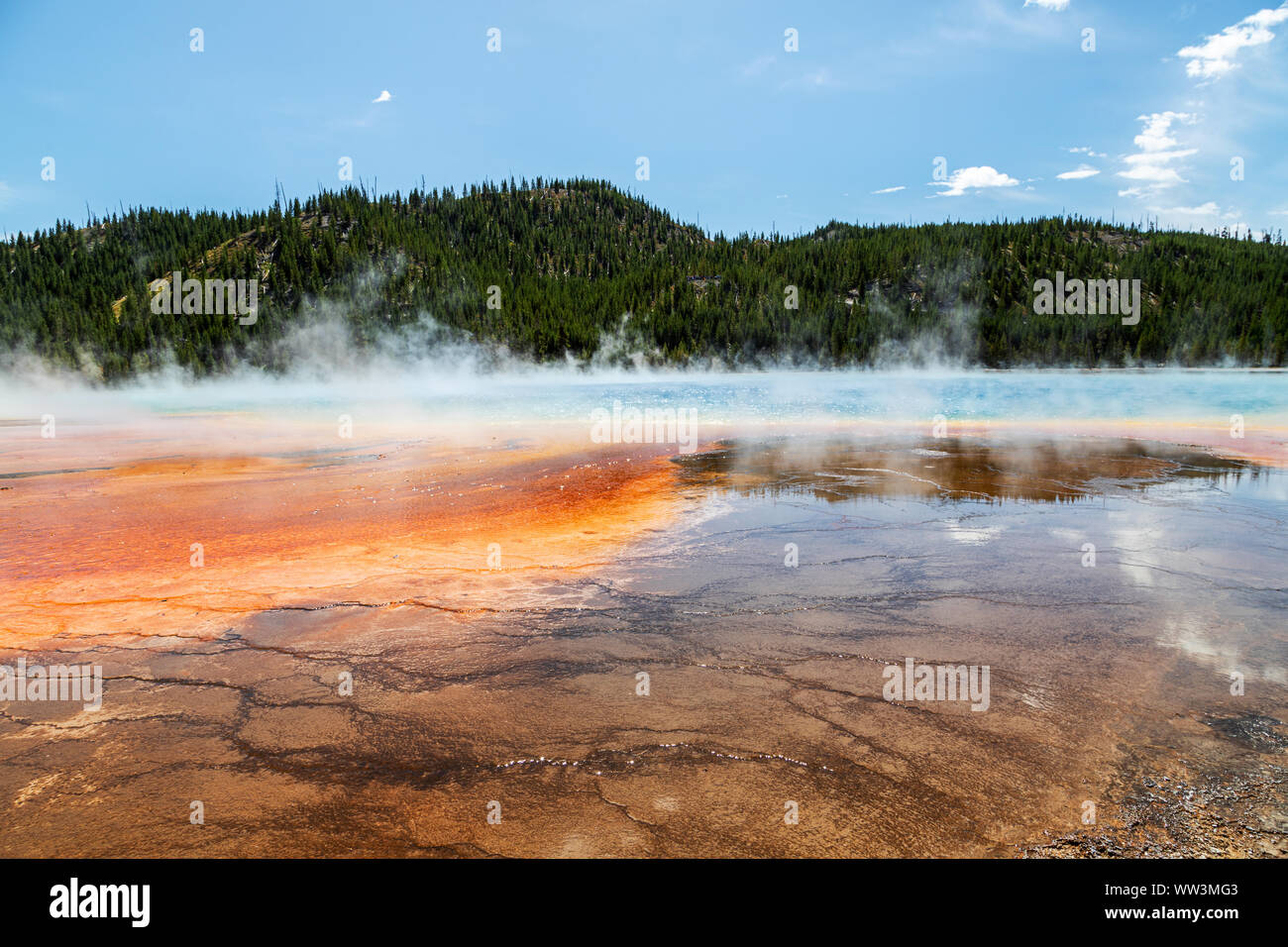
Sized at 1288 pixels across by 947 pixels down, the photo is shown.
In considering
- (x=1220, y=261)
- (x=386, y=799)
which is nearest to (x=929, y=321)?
(x=1220, y=261)

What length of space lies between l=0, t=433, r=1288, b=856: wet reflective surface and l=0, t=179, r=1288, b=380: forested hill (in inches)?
3651

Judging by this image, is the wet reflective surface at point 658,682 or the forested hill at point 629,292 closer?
the wet reflective surface at point 658,682

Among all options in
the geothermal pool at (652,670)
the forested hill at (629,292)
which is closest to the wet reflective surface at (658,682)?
the geothermal pool at (652,670)

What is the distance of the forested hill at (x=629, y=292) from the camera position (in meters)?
95.2

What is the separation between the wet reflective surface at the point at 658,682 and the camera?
9.62ft

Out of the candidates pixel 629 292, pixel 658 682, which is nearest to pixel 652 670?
pixel 658 682

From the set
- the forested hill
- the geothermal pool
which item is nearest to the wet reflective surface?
the geothermal pool

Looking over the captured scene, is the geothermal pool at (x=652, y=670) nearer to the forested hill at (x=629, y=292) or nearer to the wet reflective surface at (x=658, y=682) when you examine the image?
the wet reflective surface at (x=658, y=682)

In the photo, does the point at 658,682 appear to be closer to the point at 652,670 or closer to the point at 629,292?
the point at 652,670

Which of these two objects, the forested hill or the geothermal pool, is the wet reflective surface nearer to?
the geothermal pool

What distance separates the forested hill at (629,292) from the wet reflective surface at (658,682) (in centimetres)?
9274

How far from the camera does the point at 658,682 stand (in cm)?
434

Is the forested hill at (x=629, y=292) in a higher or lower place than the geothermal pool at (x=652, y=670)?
higher
